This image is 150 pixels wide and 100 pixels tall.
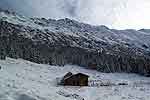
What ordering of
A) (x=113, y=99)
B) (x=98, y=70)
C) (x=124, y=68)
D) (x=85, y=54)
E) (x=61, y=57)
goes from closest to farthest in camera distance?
1. (x=113, y=99)
2. (x=98, y=70)
3. (x=124, y=68)
4. (x=61, y=57)
5. (x=85, y=54)

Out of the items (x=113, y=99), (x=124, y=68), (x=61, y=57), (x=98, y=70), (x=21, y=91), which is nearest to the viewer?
(x=21, y=91)

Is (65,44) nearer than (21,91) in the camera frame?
No

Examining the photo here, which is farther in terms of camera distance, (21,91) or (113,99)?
(113,99)

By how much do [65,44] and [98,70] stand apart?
63.9 m

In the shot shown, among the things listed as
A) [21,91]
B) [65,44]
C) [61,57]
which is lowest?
[21,91]

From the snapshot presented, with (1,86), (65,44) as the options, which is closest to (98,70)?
(65,44)

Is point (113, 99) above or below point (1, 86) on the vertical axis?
below

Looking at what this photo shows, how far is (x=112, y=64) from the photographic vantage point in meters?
148

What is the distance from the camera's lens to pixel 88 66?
477 feet

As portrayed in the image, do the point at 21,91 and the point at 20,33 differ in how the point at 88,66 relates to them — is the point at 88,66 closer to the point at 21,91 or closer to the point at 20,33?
the point at 20,33

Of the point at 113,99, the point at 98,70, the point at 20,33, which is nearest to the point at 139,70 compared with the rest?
the point at 98,70

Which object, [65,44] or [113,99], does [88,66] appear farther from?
[113,99]

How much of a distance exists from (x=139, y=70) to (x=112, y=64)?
16203mm

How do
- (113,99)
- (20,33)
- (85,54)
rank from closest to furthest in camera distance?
(113,99) < (85,54) < (20,33)
